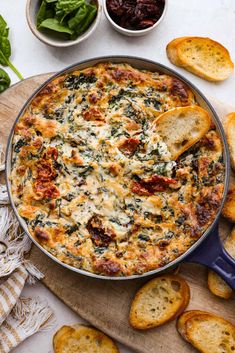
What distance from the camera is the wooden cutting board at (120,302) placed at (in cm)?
484

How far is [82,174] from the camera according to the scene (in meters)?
4.58

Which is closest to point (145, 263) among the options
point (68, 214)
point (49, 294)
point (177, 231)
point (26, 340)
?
point (177, 231)

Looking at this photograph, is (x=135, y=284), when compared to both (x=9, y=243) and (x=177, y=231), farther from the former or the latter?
(x=9, y=243)

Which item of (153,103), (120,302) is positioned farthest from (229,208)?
(120,302)

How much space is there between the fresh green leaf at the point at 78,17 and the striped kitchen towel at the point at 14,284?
1.27m

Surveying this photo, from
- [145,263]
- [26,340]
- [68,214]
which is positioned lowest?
[26,340]

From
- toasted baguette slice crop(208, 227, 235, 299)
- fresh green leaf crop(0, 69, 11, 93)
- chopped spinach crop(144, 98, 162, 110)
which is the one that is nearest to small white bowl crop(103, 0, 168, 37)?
chopped spinach crop(144, 98, 162, 110)

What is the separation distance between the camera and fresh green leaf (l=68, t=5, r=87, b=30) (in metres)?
4.99

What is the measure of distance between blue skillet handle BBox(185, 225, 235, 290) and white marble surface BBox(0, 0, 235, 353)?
1395mm

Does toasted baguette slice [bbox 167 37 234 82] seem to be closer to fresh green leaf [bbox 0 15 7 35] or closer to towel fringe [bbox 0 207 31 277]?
fresh green leaf [bbox 0 15 7 35]

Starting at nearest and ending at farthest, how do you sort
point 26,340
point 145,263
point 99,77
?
point 145,263 → point 99,77 → point 26,340

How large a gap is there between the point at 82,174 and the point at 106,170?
199mm

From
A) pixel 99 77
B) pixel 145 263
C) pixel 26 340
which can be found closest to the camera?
pixel 145 263

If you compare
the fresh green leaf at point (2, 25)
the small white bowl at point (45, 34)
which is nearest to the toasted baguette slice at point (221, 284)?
the small white bowl at point (45, 34)
